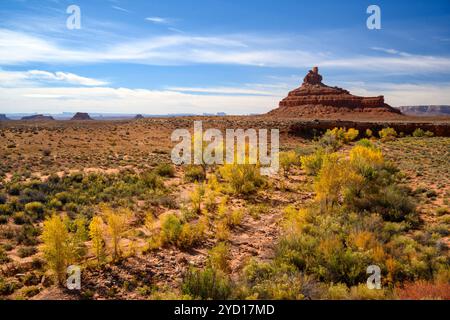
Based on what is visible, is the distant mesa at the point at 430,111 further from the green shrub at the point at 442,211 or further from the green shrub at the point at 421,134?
the green shrub at the point at 442,211

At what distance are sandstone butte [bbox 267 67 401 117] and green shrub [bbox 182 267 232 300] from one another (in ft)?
270

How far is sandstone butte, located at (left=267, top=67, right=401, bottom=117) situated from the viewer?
290ft

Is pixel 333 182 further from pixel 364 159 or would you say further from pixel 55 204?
pixel 55 204

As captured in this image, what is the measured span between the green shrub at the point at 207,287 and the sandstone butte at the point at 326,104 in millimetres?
82387

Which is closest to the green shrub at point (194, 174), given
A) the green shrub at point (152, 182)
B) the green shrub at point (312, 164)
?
the green shrub at point (152, 182)

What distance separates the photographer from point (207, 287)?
265 inches

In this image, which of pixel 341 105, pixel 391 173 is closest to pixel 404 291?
pixel 391 173

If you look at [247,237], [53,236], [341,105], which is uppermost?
[341,105]

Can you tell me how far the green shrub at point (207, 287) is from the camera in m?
6.64

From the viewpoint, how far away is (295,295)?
6.52m

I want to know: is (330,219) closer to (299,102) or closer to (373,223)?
(373,223)
